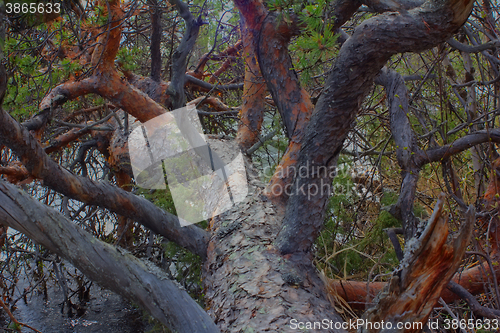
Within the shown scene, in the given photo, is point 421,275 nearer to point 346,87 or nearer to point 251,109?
point 346,87

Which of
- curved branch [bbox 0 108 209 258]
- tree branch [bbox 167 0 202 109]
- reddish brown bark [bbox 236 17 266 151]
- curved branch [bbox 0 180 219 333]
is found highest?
tree branch [bbox 167 0 202 109]

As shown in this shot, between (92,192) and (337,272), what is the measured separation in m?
1.86

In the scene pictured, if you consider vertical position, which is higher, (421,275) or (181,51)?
(181,51)

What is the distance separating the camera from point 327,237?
2908 millimetres

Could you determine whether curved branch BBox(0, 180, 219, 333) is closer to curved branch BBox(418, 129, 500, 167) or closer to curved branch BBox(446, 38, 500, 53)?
curved branch BBox(418, 129, 500, 167)

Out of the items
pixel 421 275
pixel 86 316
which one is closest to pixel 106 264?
pixel 421 275

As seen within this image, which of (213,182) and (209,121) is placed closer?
(213,182)

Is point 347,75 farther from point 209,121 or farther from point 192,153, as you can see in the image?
point 209,121

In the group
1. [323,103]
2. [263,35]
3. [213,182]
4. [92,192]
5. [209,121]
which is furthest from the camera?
[209,121]

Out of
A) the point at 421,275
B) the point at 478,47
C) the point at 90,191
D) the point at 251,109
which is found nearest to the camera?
the point at 421,275

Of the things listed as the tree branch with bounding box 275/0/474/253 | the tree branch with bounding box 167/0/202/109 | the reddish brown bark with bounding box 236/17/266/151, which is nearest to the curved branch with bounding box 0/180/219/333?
the tree branch with bounding box 275/0/474/253

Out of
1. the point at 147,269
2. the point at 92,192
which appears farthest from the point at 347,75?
the point at 92,192

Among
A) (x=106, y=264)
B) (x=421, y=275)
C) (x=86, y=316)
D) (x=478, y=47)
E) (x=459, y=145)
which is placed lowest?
(x=421, y=275)

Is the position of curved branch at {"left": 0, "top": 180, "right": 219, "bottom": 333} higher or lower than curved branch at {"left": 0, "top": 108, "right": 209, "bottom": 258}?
lower
